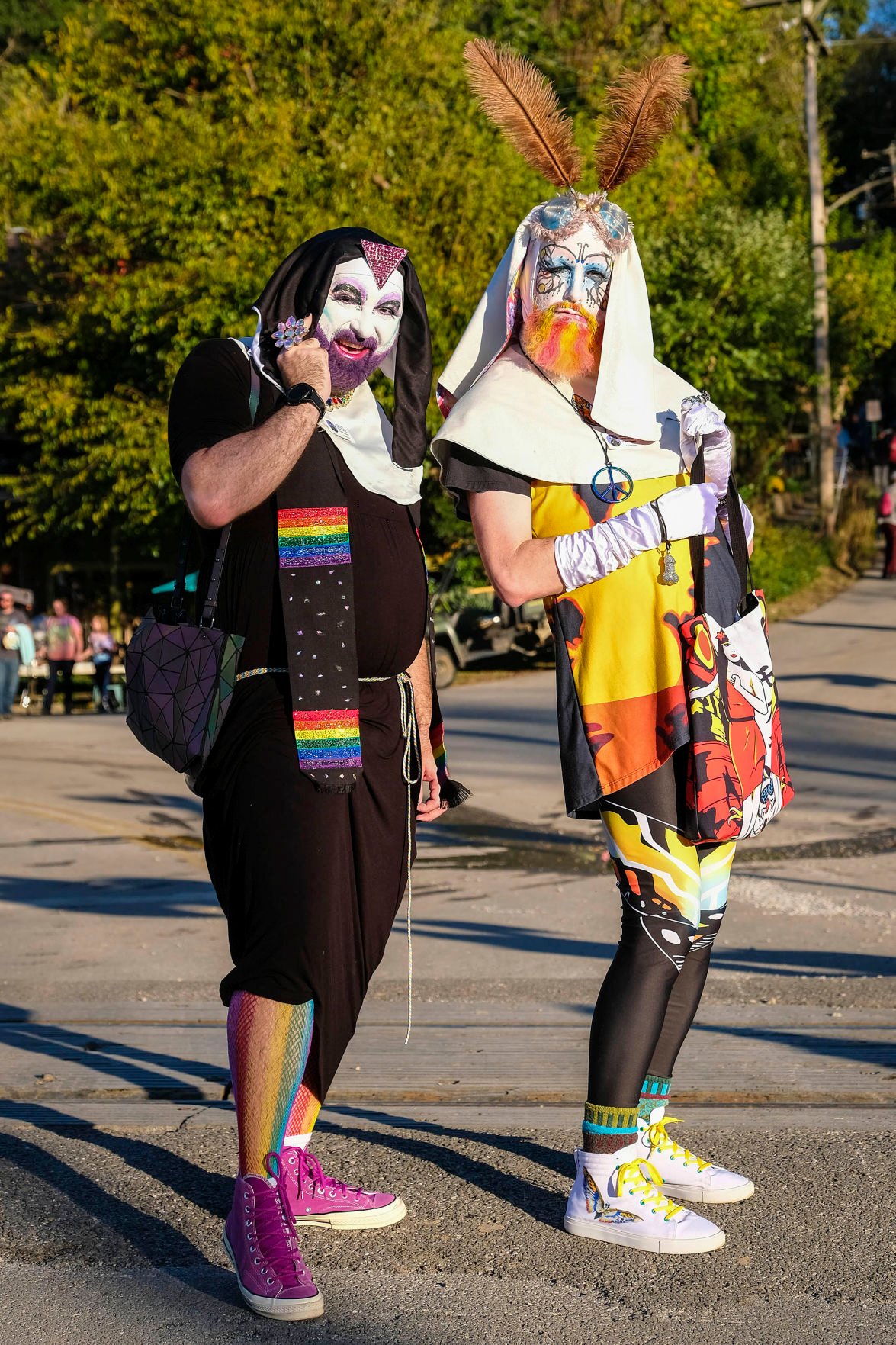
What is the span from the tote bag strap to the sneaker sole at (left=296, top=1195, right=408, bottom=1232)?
137 centimetres

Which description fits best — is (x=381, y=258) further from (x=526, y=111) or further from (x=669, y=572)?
(x=669, y=572)

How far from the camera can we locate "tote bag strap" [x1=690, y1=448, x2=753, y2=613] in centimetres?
295

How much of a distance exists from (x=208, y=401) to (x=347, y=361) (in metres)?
0.29

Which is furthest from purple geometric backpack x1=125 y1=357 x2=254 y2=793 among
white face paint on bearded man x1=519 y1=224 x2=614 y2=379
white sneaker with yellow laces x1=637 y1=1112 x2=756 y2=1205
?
white sneaker with yellow laces x1=637 y1=1112 x2=756 y2=1205

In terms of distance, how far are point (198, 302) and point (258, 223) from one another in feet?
5.09

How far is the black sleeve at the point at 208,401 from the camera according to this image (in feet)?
8.97

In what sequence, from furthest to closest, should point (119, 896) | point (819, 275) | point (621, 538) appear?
point (819, 275)
point (119, 896)
point (621, 538)

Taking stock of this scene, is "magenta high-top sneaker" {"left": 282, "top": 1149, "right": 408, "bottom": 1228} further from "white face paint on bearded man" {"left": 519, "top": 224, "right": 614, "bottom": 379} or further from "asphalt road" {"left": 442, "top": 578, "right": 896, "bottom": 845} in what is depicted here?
"asphalt road" {"left": 442, "top": 578, "right": 896, "bottom": 845}

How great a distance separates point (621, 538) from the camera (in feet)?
9.30

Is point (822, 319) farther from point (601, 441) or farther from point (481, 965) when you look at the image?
point (601, 441)

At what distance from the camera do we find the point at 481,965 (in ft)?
17.8

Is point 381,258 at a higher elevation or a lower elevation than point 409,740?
higher

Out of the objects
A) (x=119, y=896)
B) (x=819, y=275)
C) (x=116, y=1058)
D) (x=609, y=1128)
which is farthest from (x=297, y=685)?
(x=819, y=275)

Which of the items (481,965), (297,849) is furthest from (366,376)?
(481,965)
